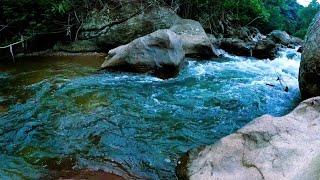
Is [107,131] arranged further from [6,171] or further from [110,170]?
[6,171]

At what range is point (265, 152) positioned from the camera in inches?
142

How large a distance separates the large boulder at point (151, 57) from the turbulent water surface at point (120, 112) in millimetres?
306

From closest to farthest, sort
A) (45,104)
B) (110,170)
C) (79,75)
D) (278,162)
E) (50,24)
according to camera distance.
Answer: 1. (278,162)
2. (110,170)
3. (45,104)
4. (79,75)
5. (50,24)

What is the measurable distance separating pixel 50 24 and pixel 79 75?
12.7 feet

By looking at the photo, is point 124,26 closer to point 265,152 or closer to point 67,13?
point 67,13

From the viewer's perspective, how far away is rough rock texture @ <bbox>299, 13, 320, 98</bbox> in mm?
6080

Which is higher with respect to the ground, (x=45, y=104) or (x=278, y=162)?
(x=278, y=162)

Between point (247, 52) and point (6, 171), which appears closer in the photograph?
point (6, 171)

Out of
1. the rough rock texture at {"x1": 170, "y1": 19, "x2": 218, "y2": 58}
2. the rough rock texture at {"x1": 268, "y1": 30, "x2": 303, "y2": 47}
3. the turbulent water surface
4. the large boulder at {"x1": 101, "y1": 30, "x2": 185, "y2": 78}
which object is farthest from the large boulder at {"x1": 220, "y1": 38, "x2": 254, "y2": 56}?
the rough rock texture at {"x1": 268, "y1": 30, "x2": 303, "y2": 47}

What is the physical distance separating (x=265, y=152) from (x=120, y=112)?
2860 mm

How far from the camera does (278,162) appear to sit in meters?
3.38

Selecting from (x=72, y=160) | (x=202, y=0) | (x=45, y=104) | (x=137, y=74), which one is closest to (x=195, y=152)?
(x=72, y=160)

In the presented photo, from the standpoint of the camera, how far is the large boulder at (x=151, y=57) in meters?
8.54

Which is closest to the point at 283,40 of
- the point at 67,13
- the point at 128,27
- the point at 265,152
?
the point at 128,27
